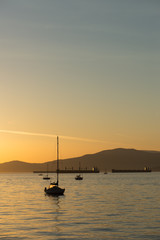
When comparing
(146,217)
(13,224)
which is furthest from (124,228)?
(13,224)

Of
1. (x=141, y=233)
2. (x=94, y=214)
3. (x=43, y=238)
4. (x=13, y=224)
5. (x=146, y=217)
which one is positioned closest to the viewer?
(x=43, y=238)

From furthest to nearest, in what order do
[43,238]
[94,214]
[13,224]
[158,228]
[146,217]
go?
[94,214] < [146,217] < [13,224] < [158,228] < [43,238]

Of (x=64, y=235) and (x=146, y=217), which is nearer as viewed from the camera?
(x=64, y=235)

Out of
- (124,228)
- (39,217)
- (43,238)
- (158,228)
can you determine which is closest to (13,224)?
(39,217)

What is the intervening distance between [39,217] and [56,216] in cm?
274

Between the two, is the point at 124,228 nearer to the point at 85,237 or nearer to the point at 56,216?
the point at 85,237

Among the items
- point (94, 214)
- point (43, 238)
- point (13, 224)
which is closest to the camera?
point (43, 238)

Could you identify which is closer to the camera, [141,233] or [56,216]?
[141,233]

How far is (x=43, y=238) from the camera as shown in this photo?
39250 millimetres

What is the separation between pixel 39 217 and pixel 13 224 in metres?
7.06

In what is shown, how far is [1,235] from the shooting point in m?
40.8

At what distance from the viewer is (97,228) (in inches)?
1780

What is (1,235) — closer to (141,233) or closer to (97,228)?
(97,228)

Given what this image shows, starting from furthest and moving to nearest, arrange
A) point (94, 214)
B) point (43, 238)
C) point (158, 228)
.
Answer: point (94, 214) < point (158, 228) < point (43, 238)
